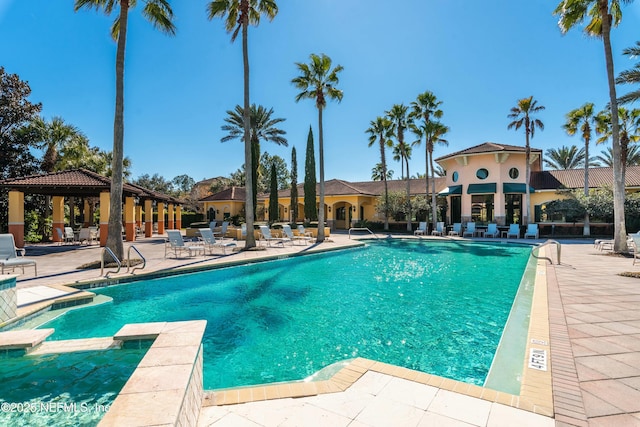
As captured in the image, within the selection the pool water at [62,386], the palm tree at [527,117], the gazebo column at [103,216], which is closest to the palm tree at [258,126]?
the gazebo column at [103,216]

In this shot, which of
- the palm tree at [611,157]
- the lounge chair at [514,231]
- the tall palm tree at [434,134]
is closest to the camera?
the lounge chair at [514,231]

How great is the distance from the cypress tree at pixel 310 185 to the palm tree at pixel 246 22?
14.0 metres

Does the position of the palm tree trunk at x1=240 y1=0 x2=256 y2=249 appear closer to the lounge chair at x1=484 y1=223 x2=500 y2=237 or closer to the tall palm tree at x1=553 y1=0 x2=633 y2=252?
the tall palm tree at x1=553 y1=0 x2=633 y2=252

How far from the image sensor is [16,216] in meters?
16.5

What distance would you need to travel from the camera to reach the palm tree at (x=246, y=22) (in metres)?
15.6

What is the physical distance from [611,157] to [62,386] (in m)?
47.9

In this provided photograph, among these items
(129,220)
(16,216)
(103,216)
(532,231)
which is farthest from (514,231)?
(16,216)

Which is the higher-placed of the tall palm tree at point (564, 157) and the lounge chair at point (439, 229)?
the tall palm tree at point (564, 157)

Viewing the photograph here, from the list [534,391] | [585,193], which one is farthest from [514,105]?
[534,391]

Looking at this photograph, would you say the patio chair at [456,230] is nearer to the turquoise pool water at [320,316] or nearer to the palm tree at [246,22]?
the turquoise pool water at [320,316]

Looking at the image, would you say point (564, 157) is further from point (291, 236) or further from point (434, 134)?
point (291, 236)

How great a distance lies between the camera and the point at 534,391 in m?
3.09

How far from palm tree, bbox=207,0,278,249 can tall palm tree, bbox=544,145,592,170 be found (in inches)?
1522

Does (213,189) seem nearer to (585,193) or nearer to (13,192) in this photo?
(13,192)
